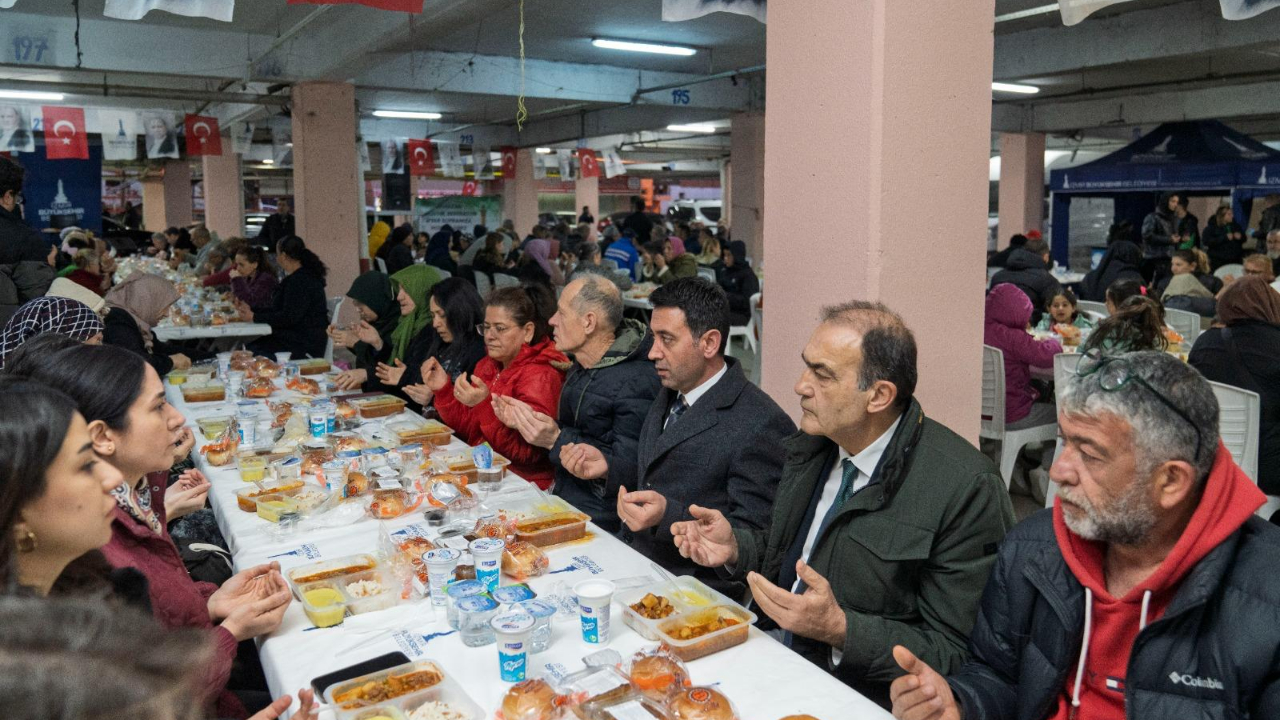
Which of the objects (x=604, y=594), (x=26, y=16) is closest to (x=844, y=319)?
(x=604, y=594)

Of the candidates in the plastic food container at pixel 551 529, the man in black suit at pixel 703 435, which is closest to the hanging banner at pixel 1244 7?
the man in black suit at pixel 703 435

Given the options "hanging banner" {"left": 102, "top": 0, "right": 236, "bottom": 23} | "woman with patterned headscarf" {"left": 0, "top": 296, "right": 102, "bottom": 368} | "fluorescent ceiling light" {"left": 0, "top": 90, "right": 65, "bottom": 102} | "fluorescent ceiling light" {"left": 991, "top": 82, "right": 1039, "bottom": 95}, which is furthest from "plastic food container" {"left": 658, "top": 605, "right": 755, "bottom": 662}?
"fluorescent ceiling light" {"left": 0, "top": 90, "right": 65, "bottom": 102}

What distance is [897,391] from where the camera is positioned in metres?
2.40

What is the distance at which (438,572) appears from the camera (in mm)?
2375

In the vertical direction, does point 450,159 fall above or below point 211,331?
above

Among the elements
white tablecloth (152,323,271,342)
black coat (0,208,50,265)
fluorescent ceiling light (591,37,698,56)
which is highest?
fluorescent ceiling light (591,37,698,56)

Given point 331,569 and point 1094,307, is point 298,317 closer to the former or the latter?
point 331,569

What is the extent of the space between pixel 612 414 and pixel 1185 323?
5467 mm

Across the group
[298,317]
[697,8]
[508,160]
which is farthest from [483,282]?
[508,160]

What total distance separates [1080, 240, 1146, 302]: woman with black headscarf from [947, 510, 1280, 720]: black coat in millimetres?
7762

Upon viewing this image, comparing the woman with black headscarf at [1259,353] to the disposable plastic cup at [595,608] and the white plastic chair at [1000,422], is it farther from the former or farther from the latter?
the disposable plastic cup at [595,608]

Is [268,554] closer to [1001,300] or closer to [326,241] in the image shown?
[1001,300]

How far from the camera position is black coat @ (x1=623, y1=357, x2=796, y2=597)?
2926 mm

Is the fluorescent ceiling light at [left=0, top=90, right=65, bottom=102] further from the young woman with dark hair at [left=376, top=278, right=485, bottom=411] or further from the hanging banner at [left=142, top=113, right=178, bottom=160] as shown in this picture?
the young woman with dark hair at [left=376, top=278, right=485, bottom=411]
